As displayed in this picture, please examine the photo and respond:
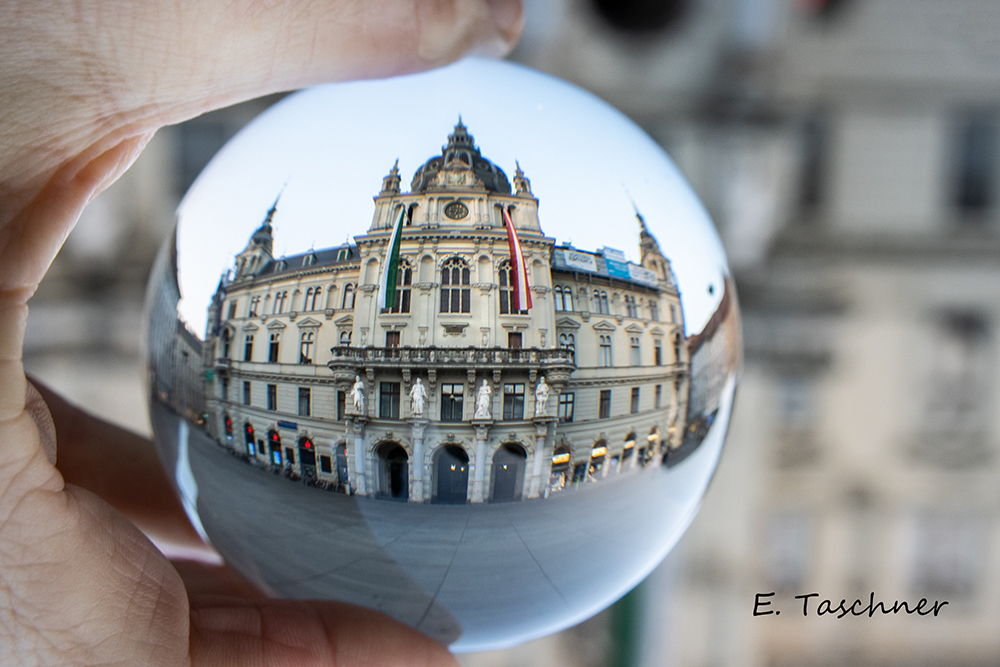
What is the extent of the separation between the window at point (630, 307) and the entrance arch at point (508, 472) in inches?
12.1

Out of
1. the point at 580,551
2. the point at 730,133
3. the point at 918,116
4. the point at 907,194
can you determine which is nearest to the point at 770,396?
the point at 730,133

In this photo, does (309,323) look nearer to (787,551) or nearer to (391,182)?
(391,182)

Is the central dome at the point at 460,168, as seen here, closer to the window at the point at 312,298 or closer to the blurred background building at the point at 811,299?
the window at the point at 312,298

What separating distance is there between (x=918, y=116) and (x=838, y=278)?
9.11ft

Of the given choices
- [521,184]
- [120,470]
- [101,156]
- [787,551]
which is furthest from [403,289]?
[787,551]

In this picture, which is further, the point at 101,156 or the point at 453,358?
the point at 101,156

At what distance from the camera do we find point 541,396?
46.1 inches

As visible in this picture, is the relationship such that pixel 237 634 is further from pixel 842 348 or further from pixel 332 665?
pixel 842 348

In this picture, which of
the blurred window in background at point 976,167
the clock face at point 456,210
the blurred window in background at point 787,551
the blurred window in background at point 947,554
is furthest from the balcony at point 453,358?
the blurred window in background at point 947,554

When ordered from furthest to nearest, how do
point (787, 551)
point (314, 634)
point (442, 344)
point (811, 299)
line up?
point (787, 551) < point (811, 299) < point (314, 634) < point (442, 344)

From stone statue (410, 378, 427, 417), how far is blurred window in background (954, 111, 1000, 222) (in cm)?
1247

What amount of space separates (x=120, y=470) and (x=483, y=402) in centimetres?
143

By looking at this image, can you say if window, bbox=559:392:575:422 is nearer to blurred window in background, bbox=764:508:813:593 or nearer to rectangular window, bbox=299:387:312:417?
rectangular window, bbox=299:387:312:417

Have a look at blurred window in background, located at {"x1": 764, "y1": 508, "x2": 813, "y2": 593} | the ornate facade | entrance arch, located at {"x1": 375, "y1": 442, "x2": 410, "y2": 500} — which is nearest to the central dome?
the ornate facade
